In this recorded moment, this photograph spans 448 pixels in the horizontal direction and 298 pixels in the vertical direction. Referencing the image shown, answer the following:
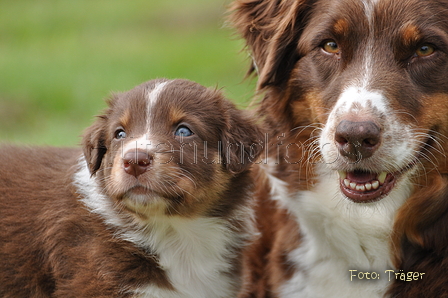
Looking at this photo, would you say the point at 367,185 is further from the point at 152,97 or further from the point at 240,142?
the point at 152,97

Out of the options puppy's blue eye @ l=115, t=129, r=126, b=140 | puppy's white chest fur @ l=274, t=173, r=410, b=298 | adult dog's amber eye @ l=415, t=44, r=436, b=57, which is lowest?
puppy's white chest fur @ l=274, t=173, r=410, b=298

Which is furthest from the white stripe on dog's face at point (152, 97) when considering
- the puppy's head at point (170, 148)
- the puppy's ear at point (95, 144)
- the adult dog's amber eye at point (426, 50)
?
the adult dog's amber eye at point (426, 50)

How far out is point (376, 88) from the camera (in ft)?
12.5

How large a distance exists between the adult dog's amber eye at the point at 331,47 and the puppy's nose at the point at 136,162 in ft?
4.30

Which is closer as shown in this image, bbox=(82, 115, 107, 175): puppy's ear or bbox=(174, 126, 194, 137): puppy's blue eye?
bbox=(174, 126, 194, 137): puppy's blue eye

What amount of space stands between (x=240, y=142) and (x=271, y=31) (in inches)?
33.8

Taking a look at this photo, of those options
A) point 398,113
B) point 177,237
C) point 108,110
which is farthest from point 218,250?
point 398,113

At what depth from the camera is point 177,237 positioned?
419 centimetres

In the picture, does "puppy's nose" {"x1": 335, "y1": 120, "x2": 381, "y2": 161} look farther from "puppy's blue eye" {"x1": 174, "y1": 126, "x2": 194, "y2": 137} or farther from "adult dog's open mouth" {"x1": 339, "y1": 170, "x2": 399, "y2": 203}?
"puppy's blue eye" {"x1": 174, "y1": 126, "x2": 194, "y2": 137}

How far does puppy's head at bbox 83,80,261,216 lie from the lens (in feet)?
12.3

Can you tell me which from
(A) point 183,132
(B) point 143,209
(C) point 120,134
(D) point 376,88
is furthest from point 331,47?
(B) point 143,209

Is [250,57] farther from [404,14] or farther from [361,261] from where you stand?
[361,261]

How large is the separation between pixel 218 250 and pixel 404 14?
1822 millimetres

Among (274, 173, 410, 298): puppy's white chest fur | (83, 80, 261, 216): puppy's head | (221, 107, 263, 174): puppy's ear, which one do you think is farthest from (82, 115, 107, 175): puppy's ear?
(274, 173, 410, 298): puppy's white chest fur
